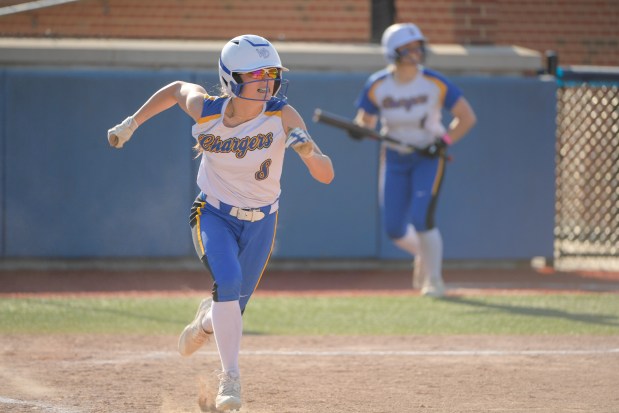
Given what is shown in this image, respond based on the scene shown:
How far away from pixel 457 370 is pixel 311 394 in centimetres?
121

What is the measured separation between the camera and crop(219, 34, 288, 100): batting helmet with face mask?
5492 mm

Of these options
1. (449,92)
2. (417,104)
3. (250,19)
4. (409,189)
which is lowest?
(409,189)

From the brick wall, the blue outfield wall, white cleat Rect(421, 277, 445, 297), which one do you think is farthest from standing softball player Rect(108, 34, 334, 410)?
the brick wall

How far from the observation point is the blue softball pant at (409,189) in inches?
389

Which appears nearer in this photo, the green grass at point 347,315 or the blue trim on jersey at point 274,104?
the blue trim on jersey at point 274,104

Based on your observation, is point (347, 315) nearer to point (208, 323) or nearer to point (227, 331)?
point (208, 323)

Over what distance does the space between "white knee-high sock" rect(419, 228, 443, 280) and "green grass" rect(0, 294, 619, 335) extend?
286 mm

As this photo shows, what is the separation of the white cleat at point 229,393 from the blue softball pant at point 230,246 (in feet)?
1.30

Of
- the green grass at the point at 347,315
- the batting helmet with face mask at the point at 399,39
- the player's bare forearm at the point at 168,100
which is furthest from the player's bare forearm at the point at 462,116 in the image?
the player's bare forearm at the point at 168,100

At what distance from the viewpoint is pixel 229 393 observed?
5.28 metres

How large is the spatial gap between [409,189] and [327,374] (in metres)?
3.71

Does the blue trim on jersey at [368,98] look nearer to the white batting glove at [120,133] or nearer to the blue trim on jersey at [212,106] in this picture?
the blue trim on jersey at [212,106]

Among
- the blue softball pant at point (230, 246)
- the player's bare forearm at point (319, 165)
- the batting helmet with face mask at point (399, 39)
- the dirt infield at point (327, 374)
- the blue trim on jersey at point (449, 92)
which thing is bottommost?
the dirt infield at point (327, 374)

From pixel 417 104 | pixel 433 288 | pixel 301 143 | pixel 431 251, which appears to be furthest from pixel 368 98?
pixel 301 143
